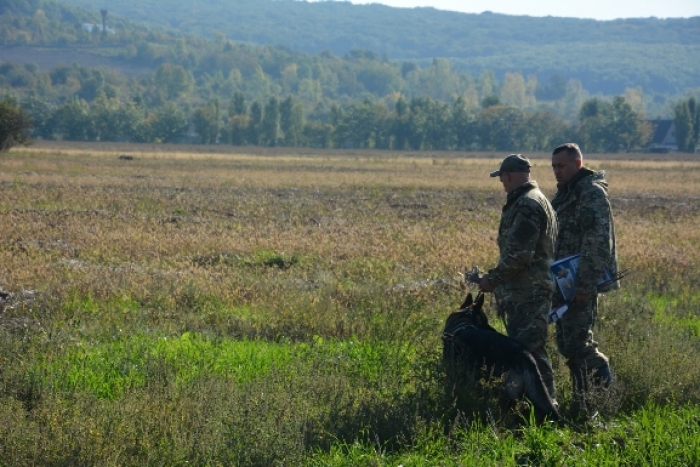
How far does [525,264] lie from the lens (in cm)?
649

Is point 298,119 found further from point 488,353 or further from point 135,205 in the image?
point 488,353

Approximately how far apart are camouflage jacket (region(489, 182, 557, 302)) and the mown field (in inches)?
33.6

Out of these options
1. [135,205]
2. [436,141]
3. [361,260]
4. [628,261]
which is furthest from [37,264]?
[436,141]

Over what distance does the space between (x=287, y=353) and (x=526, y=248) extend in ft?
9.54

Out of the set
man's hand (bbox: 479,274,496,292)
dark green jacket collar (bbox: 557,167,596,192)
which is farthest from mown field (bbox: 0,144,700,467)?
dark green jacket collar (bbox: 557,167,596,192)

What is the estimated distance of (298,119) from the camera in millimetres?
136500

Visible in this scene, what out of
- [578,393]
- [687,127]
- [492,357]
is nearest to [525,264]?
[492,357]

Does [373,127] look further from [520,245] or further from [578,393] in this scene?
[520,245]

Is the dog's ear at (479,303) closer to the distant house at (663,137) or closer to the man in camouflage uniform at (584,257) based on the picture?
the man in camouflage uniform at (584,257)

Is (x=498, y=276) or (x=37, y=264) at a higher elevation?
(x=498, y=276)

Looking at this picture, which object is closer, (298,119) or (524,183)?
(524,183)

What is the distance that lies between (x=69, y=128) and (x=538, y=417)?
11913cm

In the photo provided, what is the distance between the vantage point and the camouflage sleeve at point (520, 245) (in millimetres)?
6469

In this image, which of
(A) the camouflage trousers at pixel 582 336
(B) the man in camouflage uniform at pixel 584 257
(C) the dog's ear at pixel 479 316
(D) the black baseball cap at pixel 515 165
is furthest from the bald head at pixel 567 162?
(C) the dog's ear at pixel 479 316
